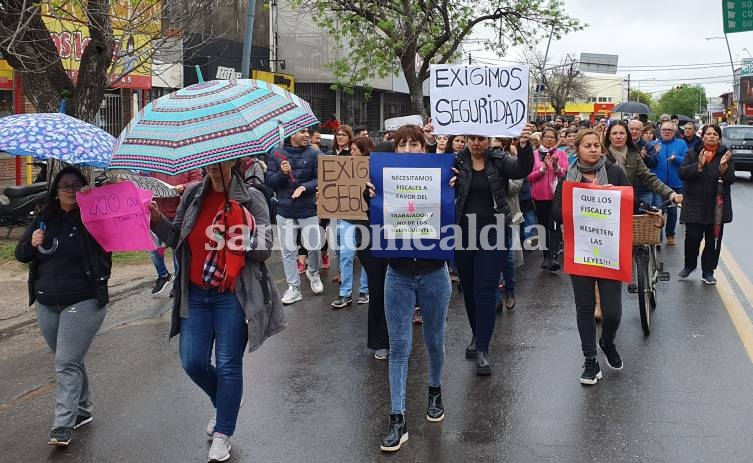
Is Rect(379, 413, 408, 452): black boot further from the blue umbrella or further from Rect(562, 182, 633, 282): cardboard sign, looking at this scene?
the blue umbrella

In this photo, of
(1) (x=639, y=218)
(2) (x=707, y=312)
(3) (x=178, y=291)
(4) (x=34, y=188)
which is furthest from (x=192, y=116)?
(4) (x=34, y=188)

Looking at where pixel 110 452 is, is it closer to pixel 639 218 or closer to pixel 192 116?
pixel 192 116

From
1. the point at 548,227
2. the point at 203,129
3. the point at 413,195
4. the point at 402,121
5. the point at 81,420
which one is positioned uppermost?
the point at 402,121

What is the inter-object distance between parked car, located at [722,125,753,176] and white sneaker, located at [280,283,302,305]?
20929 millimetres

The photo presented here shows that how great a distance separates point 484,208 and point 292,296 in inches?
135

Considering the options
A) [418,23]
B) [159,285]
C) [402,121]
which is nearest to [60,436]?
[159,285]

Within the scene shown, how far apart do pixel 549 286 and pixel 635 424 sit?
4.43m

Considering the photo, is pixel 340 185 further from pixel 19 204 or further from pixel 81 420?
pixel 19 204

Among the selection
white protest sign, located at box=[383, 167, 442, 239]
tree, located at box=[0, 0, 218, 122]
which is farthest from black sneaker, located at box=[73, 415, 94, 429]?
tree, located at box=[0, 0, 218, 122]

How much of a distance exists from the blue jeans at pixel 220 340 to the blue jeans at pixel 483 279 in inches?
77.6

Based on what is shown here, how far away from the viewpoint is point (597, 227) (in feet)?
18.8

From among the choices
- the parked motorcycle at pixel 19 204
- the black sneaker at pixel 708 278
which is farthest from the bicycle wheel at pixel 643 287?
the parked motorcycle at pixel 19 204

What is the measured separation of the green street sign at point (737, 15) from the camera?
18.8 metres

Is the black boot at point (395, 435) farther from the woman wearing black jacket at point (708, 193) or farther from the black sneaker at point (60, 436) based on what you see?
the woman wearing black jacket at point (708, 193)
